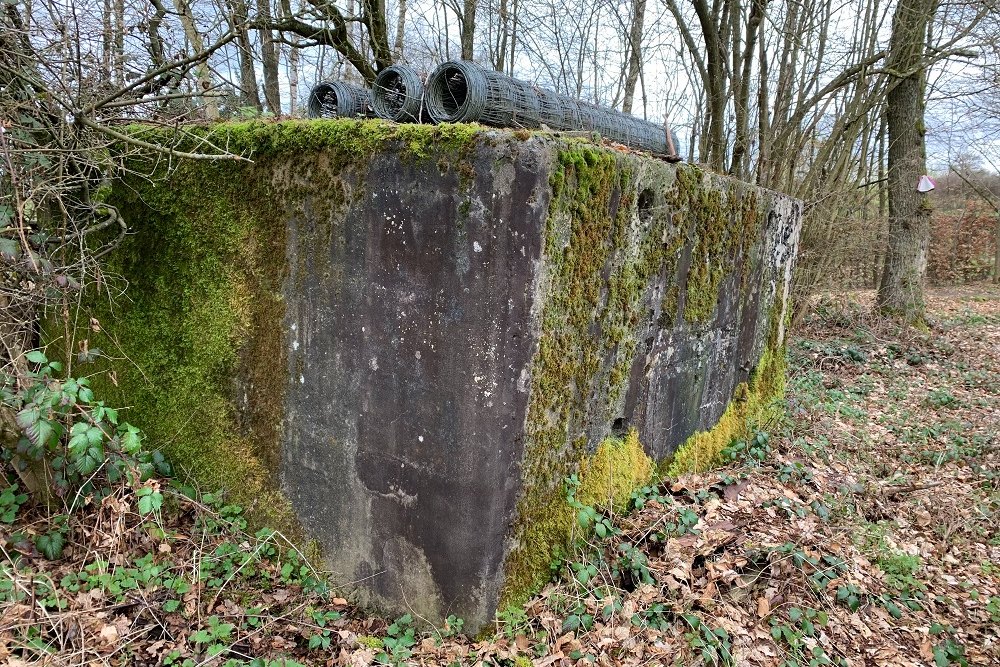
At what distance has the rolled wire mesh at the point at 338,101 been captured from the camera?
13.8 ft

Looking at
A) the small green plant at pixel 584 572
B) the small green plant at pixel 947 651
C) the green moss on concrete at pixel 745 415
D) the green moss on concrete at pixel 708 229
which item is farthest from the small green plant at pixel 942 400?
the small green plant at pixel 584 572

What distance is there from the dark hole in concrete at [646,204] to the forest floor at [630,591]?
1671 millimetres

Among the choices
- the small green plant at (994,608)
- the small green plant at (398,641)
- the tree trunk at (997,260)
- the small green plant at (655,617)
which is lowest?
the small green plant at (398,641)

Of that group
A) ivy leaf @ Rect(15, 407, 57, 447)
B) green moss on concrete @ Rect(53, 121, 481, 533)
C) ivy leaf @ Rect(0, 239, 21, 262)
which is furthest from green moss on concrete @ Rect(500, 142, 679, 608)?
ivy leaf @ Rect(0, 239, 21, 262)

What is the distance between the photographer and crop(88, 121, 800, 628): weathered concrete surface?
271cm

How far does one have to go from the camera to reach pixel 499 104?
3.26 m

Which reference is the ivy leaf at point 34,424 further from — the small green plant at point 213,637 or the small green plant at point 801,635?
the small green plant at point 801,635

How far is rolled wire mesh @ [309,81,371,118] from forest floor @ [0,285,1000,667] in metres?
2.67

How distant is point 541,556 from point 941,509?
3.13 meters

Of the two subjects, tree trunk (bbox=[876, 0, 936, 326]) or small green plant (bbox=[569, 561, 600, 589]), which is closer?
small green plant (bbox=[569, 561, 600, 589])

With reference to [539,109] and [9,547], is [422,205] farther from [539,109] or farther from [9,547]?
[9,547]

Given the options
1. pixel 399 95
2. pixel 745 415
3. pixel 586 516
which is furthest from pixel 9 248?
pixel 745 415

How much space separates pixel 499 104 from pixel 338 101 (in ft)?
4.96

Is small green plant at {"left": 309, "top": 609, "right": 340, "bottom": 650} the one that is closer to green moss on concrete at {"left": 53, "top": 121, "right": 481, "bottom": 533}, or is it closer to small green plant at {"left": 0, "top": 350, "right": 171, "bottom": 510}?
green moss on concrete at {"left": 53, "top": 121, "right": 481, "bottom": 533}
